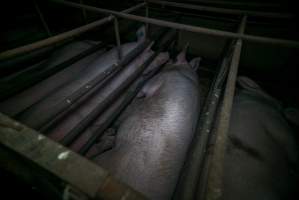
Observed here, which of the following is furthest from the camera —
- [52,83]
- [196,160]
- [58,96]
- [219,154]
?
[52,83]

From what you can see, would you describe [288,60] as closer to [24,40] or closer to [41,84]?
[41,84]

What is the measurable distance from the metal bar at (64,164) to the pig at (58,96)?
31.9 inches

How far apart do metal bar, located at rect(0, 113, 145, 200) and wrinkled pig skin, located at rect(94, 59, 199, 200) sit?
0.79 meters

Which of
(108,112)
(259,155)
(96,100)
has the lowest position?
(259,155)

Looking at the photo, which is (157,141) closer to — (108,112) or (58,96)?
(108,112)

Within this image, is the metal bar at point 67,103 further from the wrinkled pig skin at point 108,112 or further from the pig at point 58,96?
the wrinkled pig skin at point 108,112

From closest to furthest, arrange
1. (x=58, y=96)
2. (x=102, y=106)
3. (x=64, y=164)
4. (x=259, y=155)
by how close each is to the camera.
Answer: (x=64, y=164) < (x=259, y=155) < (x=102, y=106) < (x=58, y=96)

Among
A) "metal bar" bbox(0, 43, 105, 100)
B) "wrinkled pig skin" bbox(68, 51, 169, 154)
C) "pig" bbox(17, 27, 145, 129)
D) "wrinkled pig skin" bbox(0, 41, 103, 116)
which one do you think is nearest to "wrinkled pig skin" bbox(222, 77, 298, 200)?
"wrinkled pig skin" bbox(68, 51, 169, 154)

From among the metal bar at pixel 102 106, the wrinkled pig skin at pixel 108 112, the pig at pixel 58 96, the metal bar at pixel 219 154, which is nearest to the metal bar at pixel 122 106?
the wrinkled pig skin at pixel 108 112

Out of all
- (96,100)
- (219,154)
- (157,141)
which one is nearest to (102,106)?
(96,100)

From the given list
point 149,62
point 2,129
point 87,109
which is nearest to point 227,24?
point 149,62

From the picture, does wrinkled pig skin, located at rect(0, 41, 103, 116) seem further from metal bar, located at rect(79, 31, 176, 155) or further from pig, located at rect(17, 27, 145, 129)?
metal bar, located at rect(79, 31, 176, 155)

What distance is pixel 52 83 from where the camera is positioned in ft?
6.52

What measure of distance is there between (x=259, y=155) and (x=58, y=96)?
201cm
